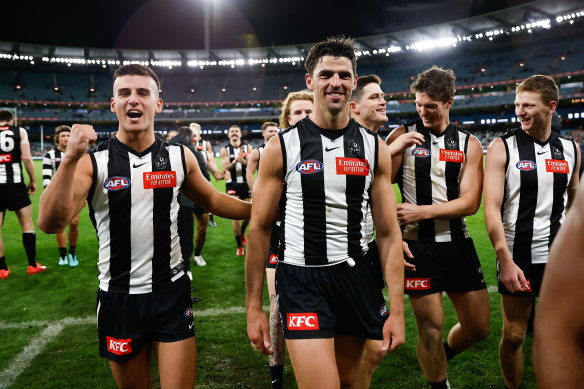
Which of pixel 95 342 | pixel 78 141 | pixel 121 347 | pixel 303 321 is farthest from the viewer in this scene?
pixel 95 342

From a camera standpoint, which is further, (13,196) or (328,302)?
(13,196)

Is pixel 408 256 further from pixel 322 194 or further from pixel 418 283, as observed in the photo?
pixel 322 194

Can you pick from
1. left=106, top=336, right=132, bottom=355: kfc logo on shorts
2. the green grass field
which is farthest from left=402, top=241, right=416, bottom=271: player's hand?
left=106, top=336, right=132, bottom=355: kfc logo on shorts

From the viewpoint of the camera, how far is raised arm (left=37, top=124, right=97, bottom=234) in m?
1.98

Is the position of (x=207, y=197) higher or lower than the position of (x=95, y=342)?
higher

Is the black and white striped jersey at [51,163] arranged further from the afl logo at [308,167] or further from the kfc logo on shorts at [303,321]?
the kfc logo on shorts at [303,321]

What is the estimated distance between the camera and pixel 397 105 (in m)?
49.1

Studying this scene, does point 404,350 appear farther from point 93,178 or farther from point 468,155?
point 93,178

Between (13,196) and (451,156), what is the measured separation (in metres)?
6.44

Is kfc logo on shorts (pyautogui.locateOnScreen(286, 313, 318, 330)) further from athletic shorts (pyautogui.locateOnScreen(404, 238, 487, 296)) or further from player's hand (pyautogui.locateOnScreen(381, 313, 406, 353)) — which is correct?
athletic shorts (pyautogui.locateOnScreen(404, 238, 487, 296))

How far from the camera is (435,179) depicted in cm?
329

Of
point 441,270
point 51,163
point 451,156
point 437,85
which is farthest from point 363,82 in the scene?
point 51,163

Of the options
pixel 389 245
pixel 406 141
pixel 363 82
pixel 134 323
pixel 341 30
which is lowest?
pixel 134 323

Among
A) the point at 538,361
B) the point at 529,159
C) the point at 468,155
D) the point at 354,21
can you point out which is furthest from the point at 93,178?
the point at 354,21
